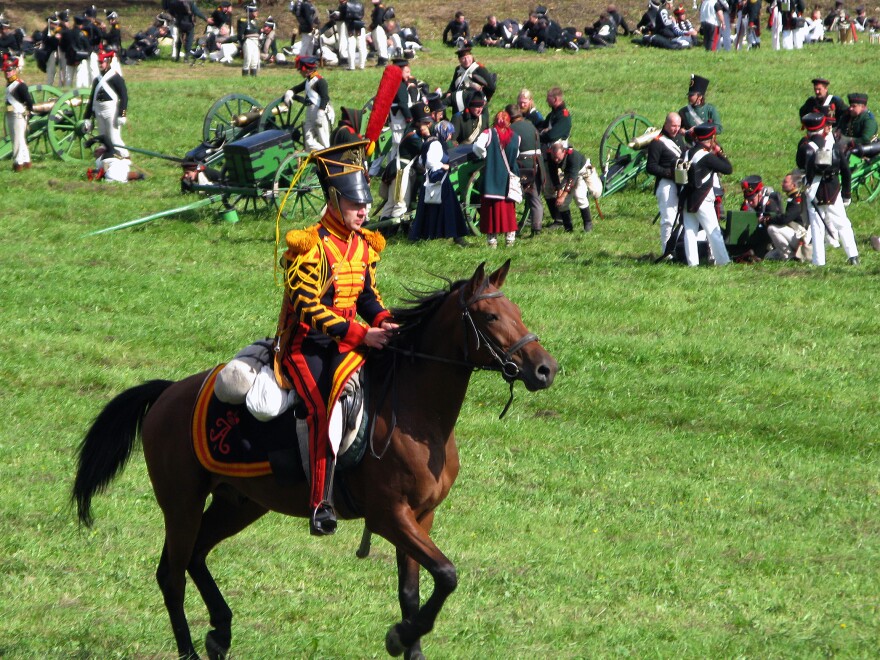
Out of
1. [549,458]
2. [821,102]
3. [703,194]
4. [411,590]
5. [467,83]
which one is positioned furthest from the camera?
[467,83]

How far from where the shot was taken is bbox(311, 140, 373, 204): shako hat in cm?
684

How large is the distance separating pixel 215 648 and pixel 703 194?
460 inches

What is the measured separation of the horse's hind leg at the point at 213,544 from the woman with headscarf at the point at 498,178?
37.9ft

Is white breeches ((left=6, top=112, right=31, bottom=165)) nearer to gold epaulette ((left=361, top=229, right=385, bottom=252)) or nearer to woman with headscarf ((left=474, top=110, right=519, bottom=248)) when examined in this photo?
woman with headscarf ((left=474, top=110, right=519, bottom=248))

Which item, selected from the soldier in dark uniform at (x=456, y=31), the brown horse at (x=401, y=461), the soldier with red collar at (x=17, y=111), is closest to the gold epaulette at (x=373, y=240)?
the brown horse at (x=401, y=461)

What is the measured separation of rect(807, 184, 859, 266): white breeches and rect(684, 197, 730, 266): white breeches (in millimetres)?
1215

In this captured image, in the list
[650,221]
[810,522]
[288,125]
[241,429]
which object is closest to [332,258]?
[241,429]

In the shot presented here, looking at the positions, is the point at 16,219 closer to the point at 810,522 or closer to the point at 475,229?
the point at 475,229

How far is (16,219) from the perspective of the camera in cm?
2109

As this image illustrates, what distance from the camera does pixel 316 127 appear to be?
73.0ft

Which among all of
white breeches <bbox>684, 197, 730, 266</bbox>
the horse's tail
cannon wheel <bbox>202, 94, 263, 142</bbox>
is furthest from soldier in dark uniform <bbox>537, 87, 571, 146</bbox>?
the horse's tail

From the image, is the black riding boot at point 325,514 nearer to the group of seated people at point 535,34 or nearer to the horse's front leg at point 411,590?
the horse's front leg at point 411,590

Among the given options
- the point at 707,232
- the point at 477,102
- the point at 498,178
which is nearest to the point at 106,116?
the point at 477,102

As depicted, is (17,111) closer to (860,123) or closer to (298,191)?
(298,191)
